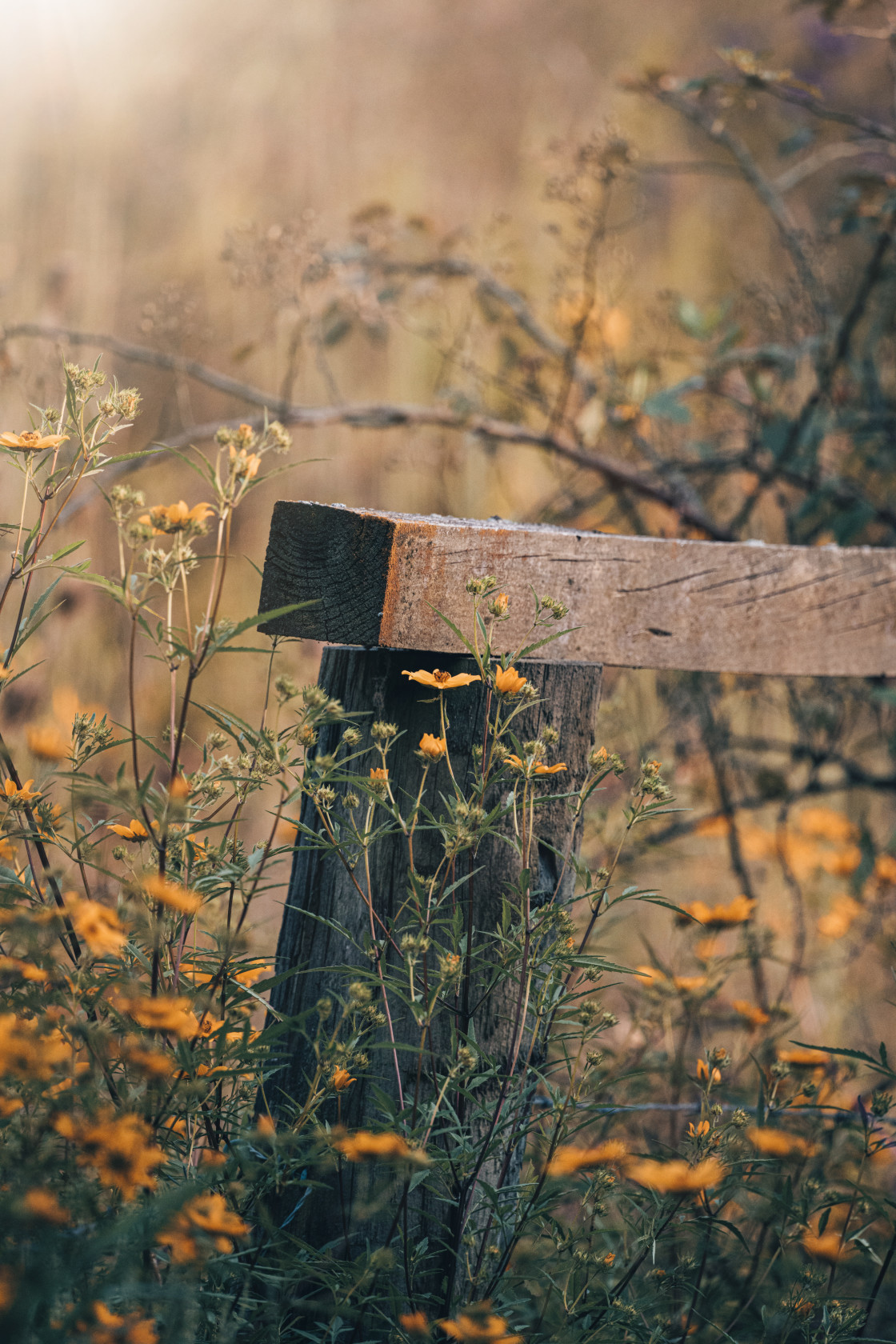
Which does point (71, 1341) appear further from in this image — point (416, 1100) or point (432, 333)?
Answer: point (432, 333)

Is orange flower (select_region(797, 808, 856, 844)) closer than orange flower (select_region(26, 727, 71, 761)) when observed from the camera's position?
No

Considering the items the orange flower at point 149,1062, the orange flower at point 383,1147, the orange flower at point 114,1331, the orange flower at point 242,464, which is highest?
the orange flower at point 242,464

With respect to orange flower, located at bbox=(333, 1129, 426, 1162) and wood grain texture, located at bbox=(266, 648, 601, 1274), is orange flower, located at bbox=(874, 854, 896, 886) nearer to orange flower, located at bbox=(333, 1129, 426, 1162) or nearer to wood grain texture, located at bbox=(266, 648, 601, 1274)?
wood grain texture, located at bbox=(266, 648, 601, 1274)

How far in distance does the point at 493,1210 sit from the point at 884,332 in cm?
322

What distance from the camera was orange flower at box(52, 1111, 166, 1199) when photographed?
62 centimetres

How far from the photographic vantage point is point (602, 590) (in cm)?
113

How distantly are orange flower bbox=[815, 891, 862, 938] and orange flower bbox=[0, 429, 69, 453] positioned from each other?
6.95 ft

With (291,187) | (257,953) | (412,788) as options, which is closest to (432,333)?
(291,187)

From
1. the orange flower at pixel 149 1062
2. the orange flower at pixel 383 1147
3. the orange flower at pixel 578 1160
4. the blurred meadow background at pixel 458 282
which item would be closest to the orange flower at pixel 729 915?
the blurred meadow background at pixel 458 282

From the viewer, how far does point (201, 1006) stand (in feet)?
2.71

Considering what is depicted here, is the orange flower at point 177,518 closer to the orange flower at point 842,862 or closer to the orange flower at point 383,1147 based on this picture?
the orange flower at point 383,1147

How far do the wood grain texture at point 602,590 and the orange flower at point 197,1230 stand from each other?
0.51 meters

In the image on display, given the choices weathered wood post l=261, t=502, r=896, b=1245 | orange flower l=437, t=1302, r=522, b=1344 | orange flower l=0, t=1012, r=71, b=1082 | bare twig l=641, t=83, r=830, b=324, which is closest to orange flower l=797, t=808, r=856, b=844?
bare twig l=641, t=83, r=830, b=324

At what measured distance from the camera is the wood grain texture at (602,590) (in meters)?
0.98
